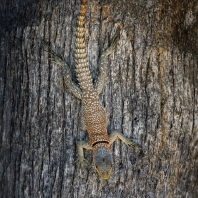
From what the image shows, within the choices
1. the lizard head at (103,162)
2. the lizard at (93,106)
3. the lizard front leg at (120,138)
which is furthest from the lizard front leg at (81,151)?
the lizard front leg at (120,138)

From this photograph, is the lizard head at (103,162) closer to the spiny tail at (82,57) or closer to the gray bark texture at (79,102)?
the gray bark texture at (79,102)

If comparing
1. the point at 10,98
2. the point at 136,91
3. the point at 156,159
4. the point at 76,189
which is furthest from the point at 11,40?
the point at 156,159

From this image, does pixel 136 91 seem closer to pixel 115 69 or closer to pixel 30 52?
pixel 115 69

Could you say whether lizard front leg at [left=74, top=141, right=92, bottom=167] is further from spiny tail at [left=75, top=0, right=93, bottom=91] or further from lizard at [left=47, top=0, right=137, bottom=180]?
spiny tail at [left=75, top=0, right=93, bottom=91]

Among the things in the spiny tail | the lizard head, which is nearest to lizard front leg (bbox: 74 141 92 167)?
the lizard head

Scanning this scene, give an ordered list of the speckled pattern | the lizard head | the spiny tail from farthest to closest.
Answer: the speckled pattern < the lizard head < the spiny tail

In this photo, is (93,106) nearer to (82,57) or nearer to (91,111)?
(91,111)

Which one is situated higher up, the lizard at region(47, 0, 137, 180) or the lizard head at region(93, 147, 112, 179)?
the lizard at region(47, 0, 137, 180)

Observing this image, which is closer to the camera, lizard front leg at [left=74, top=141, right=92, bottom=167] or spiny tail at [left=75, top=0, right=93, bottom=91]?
spiny tail at [left=75, top=0, right=93, bottom=91]
